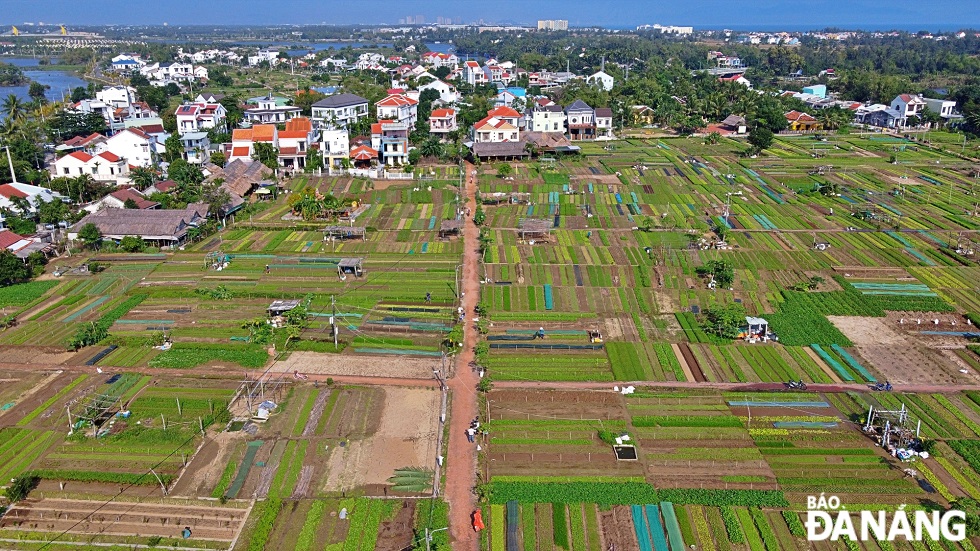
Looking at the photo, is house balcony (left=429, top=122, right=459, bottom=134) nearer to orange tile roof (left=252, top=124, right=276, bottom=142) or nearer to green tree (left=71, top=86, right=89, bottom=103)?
orange tile roof (left=252, top=124, right=276, bottom=142)

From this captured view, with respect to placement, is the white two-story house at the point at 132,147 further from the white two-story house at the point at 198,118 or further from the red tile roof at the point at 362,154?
the red tile roof at the point at 362,154

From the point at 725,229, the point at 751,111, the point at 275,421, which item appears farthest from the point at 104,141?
the point at 751,111

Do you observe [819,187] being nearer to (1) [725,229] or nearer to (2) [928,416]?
(1) [725,229]

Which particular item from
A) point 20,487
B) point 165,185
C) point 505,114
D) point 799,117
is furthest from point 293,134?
point 799,117

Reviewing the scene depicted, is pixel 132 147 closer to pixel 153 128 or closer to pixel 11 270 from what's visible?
pixel 153 128

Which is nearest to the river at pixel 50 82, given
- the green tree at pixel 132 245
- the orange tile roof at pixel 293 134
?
the orange tile roof at pixel 293 134

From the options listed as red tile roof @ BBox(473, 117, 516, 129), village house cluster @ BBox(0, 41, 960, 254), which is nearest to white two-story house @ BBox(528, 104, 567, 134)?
village house cluster @ BBox(0, 41, 960, 254)

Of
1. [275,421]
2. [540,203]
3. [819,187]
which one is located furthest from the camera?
[819,187]
